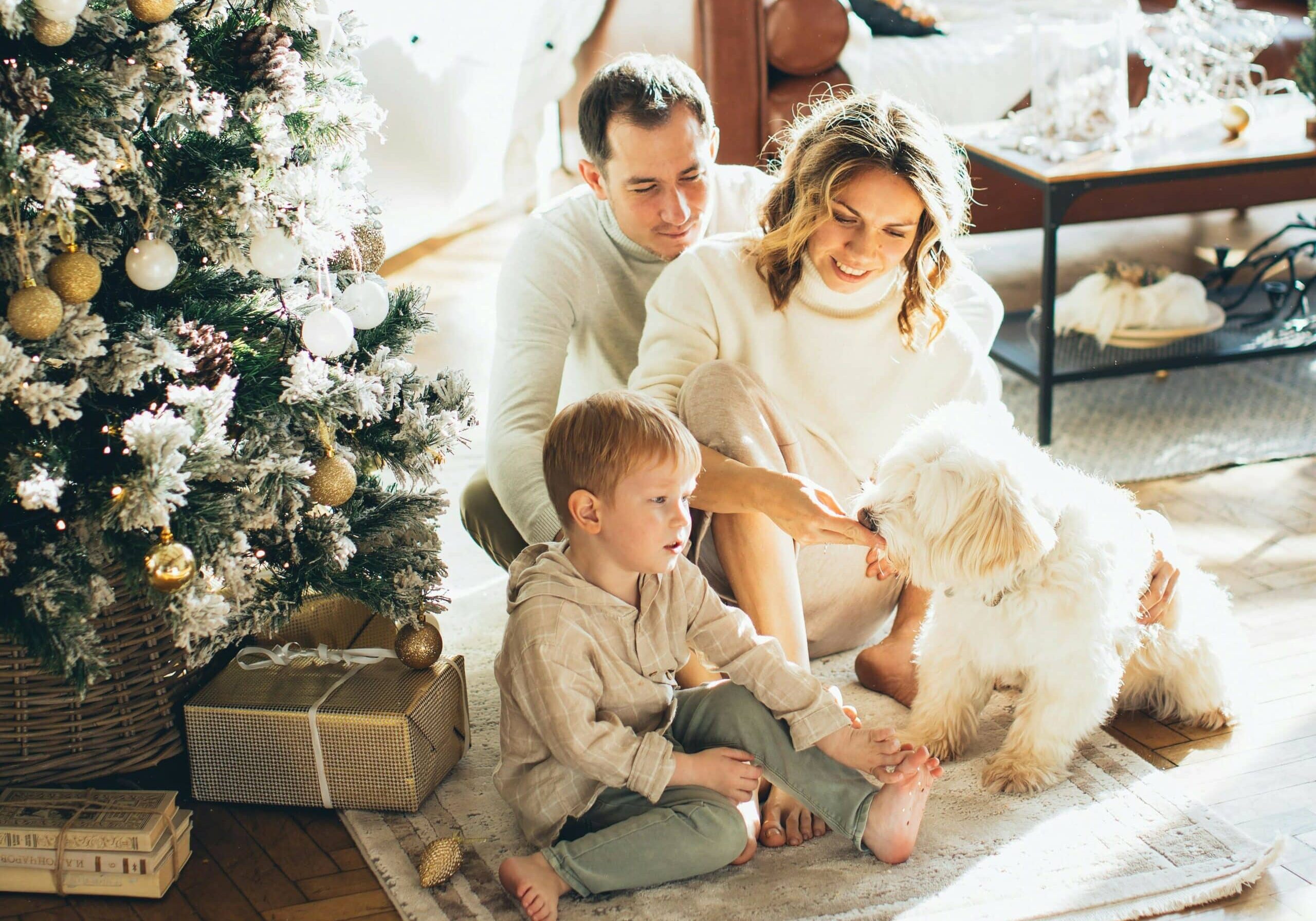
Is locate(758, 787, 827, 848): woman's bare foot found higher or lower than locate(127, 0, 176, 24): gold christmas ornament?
lower

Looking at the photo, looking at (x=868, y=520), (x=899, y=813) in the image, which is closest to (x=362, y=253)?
(x=868, y=520)

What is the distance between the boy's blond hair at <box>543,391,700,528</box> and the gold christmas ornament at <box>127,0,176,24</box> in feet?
1.98

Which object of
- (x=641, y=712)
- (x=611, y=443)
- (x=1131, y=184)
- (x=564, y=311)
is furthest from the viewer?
(x=1131, y=184)

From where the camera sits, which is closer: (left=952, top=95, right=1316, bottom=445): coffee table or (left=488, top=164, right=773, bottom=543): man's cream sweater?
(left=488, top=164, right=773, bottom=543): man's cream sweater

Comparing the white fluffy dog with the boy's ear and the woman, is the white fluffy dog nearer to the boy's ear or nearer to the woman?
the woman

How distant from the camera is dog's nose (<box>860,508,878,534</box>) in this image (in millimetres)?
1602

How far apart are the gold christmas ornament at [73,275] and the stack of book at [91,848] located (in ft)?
2.14

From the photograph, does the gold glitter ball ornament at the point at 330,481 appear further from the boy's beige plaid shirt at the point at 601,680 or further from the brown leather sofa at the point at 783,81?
the brown leather sofa at the point at 783,81

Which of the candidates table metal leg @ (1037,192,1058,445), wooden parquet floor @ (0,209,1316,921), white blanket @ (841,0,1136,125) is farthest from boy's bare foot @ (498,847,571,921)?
white blanket @ (841,0,1136,125)

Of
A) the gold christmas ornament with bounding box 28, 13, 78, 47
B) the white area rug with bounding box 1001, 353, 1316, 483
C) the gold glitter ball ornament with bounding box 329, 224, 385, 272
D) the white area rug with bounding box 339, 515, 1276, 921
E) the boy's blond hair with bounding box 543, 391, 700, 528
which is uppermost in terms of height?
the gold christmas ornament with bounding box 28, 13, 78, 47

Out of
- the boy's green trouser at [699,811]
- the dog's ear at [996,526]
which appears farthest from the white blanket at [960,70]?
the boy's green trouser at [699,811]

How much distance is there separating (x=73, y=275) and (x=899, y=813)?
1113 millimetres

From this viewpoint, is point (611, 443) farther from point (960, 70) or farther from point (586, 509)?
point (960, 70)

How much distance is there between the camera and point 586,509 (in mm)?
1532
